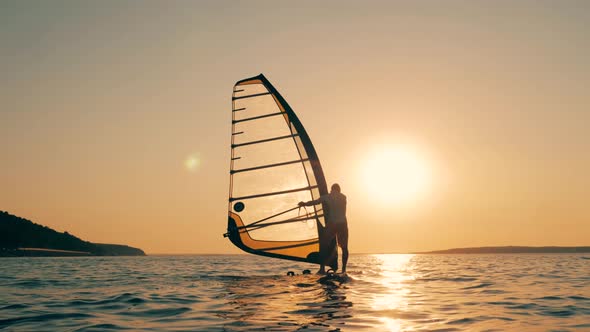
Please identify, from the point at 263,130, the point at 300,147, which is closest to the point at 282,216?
the point at 300,147

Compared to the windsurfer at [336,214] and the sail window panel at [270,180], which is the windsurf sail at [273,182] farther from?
the windsurfer at [336,214]

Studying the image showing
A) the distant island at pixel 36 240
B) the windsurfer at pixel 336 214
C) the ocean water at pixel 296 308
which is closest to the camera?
the ocean water at pixel 296 308

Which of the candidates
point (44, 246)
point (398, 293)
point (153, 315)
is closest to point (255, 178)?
point (398, 293)

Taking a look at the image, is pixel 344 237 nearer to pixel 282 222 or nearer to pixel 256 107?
pixel 282 222

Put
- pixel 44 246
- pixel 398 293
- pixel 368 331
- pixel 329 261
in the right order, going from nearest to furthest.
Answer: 1. pixel 368 331
2. pixel 398 293
3. pixel 329 261
4. pixel 44 246

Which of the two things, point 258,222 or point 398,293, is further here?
point 258,222

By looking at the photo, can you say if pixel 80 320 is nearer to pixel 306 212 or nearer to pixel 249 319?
pixel 249 319

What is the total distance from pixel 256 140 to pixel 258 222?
2375 mm

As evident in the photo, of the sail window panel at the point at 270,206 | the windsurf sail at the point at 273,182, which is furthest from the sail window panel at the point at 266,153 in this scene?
the sail window panel at the point at 270,206

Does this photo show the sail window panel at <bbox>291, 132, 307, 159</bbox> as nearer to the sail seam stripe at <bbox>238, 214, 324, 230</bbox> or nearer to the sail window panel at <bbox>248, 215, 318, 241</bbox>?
the sail seam stripe at <bbox>238, 214, 324, 230</bbox>

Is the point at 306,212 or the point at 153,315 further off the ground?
the point at 306,212

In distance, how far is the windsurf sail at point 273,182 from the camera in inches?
638

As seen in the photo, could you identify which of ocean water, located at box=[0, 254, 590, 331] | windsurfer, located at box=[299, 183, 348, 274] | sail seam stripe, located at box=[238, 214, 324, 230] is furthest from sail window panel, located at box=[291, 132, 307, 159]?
ocean water, located at box=[0, 254, 590, 331]

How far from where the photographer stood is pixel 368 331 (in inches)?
261
